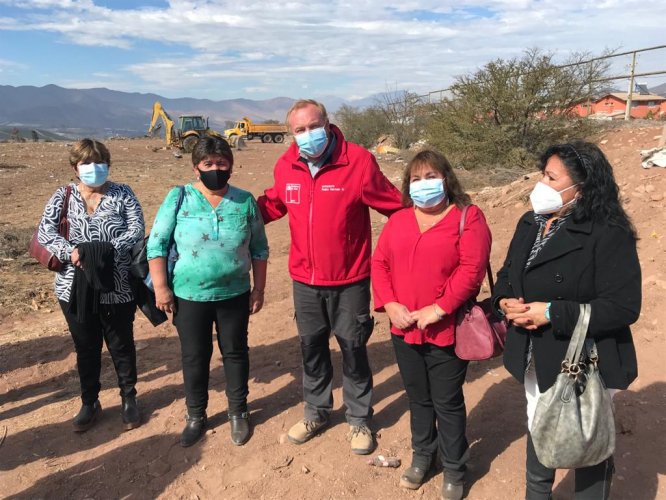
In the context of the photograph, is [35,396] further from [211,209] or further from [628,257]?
[628,257]

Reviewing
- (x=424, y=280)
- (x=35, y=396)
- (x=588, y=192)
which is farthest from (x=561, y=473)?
(x=35, y=396)

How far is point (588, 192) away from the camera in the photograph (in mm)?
1986

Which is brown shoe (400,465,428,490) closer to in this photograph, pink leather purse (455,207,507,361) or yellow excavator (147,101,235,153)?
pink leather purse (455,207,507,361)

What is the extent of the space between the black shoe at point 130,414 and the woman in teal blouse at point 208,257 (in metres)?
0.63

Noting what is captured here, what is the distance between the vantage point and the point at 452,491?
2627 mm

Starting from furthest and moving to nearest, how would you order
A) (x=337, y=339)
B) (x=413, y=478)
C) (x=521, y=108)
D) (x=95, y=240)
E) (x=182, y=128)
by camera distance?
(x=182, y=128), (x=521, y=108), (x=95, y=240), (x=337, y=339), (x=413, y=478)

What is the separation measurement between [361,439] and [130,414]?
5.38 ft

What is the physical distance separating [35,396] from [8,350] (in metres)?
1.05

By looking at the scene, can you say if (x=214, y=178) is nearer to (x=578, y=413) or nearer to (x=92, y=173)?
(x=92, y=173)

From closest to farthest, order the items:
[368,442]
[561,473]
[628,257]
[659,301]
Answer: [628,257] → [561,473] → [368,442] → [659,301]

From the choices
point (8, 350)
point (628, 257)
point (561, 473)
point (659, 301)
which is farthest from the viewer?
point (8, 350)

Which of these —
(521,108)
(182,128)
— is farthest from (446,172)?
(182,128)

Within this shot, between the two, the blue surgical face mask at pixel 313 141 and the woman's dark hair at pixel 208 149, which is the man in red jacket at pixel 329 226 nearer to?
the blue surgical face mask at pixel 313 141

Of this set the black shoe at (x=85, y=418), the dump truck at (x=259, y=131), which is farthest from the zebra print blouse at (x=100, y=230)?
the dump truck at (x=259, y=131)
